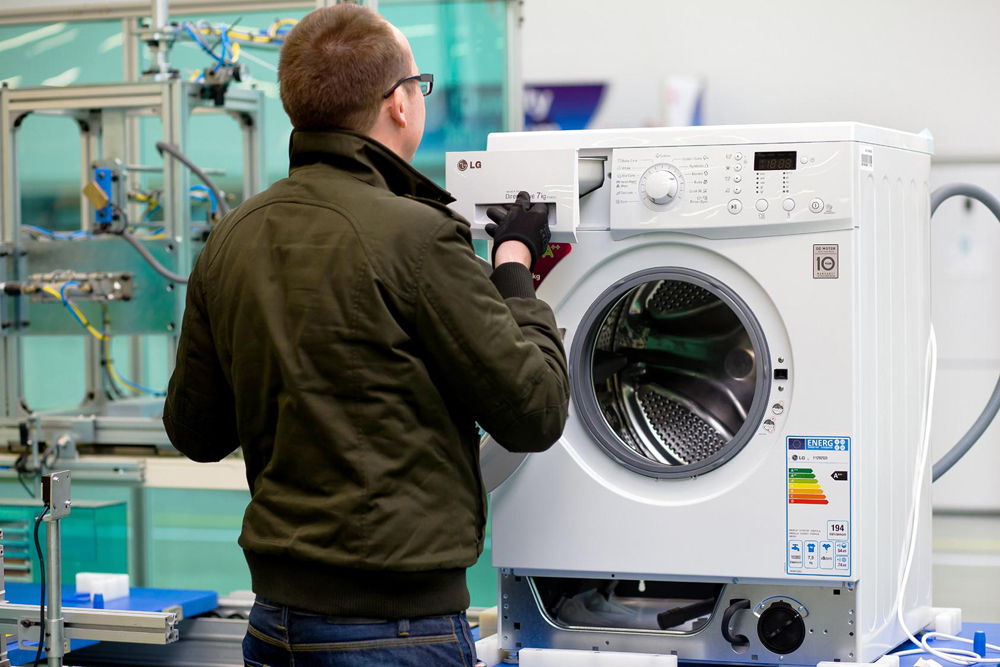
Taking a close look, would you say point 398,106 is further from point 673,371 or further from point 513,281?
point 673,371

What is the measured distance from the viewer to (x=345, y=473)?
1.52 m

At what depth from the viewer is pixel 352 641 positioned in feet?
5.00

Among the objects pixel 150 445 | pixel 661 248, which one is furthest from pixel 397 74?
pixel 150 445

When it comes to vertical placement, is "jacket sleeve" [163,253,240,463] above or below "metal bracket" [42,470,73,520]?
above

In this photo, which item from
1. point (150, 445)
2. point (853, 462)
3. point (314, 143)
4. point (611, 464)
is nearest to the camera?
point (314, 143)

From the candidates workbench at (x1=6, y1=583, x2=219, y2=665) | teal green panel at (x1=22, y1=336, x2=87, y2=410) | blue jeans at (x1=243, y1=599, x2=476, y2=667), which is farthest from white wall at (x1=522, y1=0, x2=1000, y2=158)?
blue jeans at (x1=243, y1=599, x2=476, y2=667)

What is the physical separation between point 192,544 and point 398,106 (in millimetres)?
3410

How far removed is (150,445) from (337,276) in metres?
2.22

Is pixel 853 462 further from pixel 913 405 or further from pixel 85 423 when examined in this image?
pixel 85 423

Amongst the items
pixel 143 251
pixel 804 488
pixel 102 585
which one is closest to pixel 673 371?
pixel 804 488

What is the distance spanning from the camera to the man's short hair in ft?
5.22

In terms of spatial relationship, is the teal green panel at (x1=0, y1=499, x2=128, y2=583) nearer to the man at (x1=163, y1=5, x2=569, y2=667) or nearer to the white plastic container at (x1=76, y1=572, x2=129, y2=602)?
the white plastic container at (x1=76, y1=572, x2=129, y2=602)

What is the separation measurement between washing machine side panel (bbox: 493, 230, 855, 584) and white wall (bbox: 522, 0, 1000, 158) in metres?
2.36

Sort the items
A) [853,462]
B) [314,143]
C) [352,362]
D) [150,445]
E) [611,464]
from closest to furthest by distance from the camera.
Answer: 1. [352,362]
2. [314,143]
3. [853,462]
4. [611,464]
5. [150,445]
